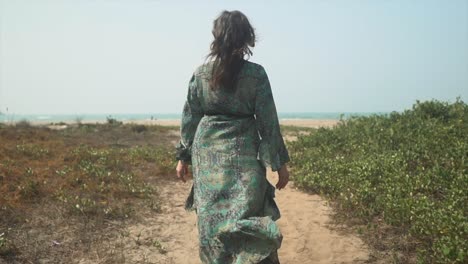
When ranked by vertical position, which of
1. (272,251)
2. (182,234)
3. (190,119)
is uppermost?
(190,119)

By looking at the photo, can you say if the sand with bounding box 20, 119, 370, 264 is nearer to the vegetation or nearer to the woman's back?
the vegetation

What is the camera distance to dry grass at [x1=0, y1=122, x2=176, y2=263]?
5969mm

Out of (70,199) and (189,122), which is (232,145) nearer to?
(189,122)

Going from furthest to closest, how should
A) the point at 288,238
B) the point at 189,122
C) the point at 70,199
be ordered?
1. the point at 70,199
2. the point at 288,238
3. the point at 189,122

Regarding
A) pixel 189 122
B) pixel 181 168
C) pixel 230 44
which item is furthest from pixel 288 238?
pixel 230 44

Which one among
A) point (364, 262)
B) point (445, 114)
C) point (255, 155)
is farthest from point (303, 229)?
point (445, 114)

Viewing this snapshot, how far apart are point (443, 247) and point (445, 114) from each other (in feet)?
25.9

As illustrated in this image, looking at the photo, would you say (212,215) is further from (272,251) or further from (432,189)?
(432,189)

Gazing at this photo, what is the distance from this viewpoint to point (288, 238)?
668 cm

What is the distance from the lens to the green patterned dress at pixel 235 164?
330 centimetres

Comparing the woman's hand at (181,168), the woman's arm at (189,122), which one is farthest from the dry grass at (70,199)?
the woman's arm at (189,122)

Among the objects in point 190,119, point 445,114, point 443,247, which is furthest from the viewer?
point 445,114

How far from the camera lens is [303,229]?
701cm

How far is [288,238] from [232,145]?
3.57 m
